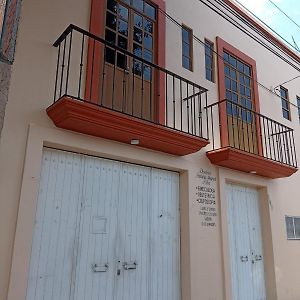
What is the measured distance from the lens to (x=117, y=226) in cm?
509

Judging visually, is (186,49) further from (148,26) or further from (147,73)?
(147,73)

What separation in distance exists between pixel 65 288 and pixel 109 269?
2.28ft

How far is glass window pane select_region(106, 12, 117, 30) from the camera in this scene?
18.5ft

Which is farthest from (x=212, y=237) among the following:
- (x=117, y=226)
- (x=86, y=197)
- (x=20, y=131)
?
(x=20, y=131)

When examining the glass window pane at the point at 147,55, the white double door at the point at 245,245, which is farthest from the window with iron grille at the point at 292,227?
the glass window pane at the point at 147,55

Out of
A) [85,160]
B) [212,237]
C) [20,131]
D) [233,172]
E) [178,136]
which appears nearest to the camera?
[20,131]


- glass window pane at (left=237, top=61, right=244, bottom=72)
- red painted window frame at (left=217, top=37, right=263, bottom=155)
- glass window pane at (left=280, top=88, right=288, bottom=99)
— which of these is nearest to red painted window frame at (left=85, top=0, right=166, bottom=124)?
red painted window frame at (left=217, top=37, right=263, bottom=155)

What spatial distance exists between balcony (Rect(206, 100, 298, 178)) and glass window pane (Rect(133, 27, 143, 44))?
6.27ft

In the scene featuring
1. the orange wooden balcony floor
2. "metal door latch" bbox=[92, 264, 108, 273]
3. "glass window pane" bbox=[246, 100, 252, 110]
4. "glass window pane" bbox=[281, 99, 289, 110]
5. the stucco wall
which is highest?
"glass window pane" bbox=[281, 99, 289, 110]

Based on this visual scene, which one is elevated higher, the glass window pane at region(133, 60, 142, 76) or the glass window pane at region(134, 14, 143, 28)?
the glass window pane at region(134, 14, 143, 28)

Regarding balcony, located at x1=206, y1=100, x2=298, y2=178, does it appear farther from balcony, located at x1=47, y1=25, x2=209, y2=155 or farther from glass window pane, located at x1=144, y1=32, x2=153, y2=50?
glass window pane, located at x1=144, y1=32, x2=153, y2=50

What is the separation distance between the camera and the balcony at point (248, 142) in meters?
6.39

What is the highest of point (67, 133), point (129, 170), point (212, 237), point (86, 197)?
point (67, 133)

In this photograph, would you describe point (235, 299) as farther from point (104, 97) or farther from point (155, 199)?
point (104, 97)
